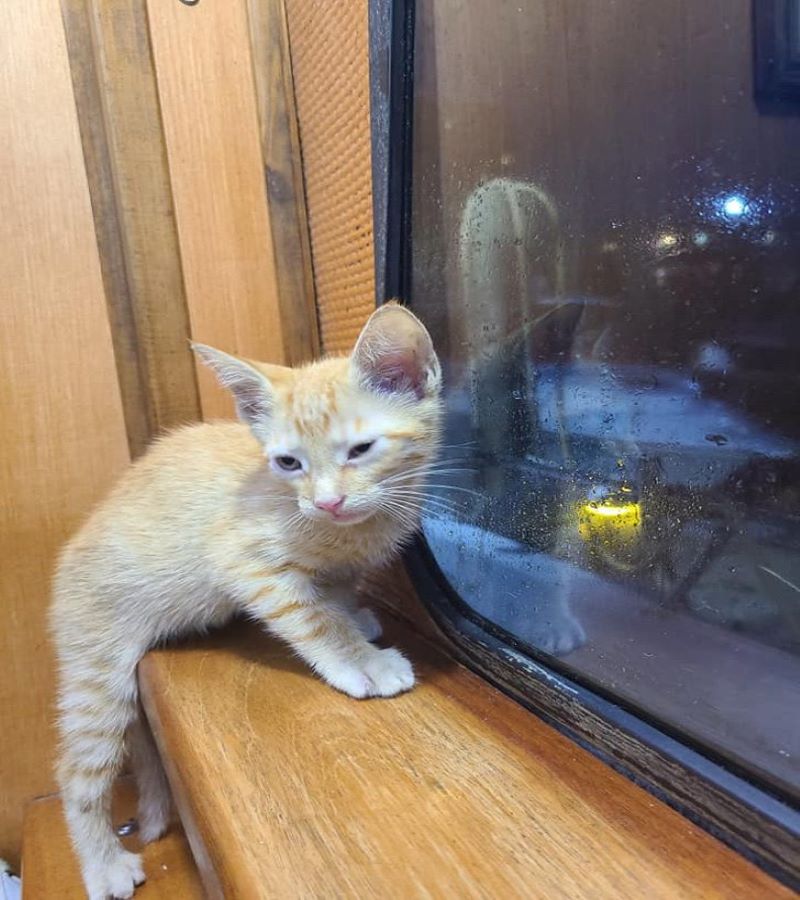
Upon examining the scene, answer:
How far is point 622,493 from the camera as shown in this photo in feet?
2.05

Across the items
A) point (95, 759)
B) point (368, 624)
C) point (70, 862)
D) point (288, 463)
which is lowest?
point (70, 862)

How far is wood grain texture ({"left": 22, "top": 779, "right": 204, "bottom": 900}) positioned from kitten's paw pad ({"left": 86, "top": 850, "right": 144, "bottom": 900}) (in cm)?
2

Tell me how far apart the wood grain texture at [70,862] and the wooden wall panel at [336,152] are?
2.46ft

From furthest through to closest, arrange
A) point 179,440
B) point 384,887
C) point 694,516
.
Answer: point 179,440 < point 694,516 < point 384,887

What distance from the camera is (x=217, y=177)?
42.6 inches

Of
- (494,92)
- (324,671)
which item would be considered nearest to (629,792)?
(324,671)

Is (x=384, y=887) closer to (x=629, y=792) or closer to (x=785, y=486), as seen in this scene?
(x=629, y=792)

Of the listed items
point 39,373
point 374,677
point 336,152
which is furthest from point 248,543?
point 336,152

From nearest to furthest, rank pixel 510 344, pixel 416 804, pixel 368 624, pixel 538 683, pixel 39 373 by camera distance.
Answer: pixel 416 804 < pixel 538 683 < pixel 510 344 < pixel 368 624 < pixel 39 373

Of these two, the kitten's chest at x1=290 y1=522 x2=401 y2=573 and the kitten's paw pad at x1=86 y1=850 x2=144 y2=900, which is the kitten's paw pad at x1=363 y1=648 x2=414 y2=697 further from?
the kitten's paw pad at x1=86 y1=850 x2=144 y2=900

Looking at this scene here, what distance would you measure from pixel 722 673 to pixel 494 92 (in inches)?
24.6

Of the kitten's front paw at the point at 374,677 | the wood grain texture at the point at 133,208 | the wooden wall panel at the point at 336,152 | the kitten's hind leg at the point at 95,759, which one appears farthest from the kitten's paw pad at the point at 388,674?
the wood grain texture at the point at 133,208

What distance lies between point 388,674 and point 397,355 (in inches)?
13.7

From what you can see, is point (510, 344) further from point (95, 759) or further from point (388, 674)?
point (95, 759)
